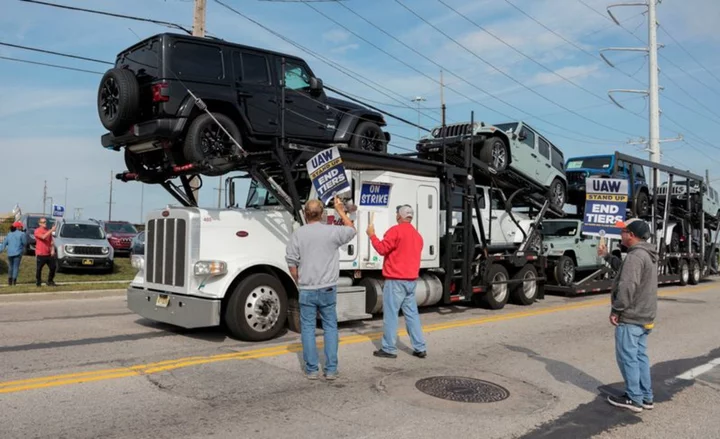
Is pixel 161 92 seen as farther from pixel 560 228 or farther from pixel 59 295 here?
pixel 560 228

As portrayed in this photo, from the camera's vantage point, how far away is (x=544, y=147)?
15.4 metres

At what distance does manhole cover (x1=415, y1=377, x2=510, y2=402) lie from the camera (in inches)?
219

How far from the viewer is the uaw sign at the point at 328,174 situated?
24.8ft

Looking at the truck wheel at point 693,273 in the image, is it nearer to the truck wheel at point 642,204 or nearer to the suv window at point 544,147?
the truck wheel at point 642,204

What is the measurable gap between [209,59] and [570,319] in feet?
25.9

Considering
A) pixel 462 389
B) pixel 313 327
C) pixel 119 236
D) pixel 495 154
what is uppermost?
pixel 495 154

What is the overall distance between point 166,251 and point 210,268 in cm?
116

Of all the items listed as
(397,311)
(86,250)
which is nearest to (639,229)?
(397,311)

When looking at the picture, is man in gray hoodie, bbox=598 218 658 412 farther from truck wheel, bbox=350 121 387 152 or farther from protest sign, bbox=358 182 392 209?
truck wheel, bbox=350 121 387 152

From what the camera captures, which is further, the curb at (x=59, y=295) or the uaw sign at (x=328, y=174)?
the curb at (x=59, y=295)

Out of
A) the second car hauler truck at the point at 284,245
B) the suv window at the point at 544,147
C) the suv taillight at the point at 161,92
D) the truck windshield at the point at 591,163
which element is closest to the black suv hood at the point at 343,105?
the second car hauler truck at the point at 284,245

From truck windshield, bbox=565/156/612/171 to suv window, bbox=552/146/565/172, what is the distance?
1934 millimetres

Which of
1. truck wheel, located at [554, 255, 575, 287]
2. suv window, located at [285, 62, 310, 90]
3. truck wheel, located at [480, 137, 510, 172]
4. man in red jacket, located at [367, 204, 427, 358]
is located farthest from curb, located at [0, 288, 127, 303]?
truck wheel, located at [554, 255, 575, 287]

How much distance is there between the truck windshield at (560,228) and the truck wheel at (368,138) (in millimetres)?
6368
